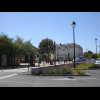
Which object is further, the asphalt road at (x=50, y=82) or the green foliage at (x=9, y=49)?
the green foliage at (x=9, y=49)

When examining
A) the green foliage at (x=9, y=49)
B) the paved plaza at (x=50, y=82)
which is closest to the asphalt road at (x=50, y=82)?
the paved plaza at (x=50, y=82)

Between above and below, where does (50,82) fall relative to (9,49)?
below

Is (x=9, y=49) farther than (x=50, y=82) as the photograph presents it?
Yes

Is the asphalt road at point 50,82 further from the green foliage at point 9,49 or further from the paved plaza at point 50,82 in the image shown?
the green foliage at point 9,49

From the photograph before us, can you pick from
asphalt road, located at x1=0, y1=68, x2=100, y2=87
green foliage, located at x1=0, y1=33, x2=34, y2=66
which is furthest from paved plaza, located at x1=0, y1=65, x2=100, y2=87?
green foliage, located at x1=0, y1=33, x2=34, y2=66

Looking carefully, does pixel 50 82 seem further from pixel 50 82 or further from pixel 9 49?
pixel 9 49

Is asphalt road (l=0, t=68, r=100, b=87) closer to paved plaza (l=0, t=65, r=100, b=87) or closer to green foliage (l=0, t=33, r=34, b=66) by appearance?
paved plaza (l=0, t=65, r=100, b=87)

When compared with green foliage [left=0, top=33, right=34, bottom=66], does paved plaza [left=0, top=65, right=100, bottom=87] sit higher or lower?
lower

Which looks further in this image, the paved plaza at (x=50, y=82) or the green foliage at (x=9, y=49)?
the green foliage at (x=9, y=49)

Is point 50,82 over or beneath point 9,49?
beneath

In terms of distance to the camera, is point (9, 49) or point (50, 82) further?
point (9, 49)

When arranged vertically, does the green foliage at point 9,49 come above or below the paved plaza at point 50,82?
above

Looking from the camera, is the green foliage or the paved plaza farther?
the green foliage

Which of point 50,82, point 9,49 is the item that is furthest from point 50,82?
point 9,49
